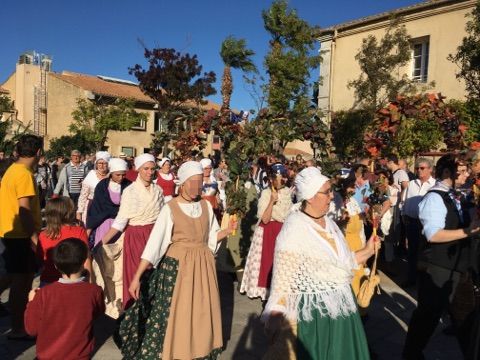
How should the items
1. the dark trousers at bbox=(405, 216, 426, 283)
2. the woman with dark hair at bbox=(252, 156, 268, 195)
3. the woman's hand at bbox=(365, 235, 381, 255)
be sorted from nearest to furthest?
1. the woman's hand at bbox=(365, 235, 381, 255)
2. the woman with dark hair at bbox=(252, 156, 268, 195)
3. the dark trousers at bbox=(405, 216, 426, 283)

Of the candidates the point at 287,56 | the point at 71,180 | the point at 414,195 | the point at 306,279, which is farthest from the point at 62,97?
the point at 306,279

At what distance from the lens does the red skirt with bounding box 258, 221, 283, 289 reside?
5078 mm

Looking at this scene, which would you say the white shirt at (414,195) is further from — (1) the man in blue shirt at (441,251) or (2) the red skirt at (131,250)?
(2) the red skirt at (131,250)

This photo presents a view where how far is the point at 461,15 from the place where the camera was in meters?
15.1

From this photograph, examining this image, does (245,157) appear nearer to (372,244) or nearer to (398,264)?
(372,244)

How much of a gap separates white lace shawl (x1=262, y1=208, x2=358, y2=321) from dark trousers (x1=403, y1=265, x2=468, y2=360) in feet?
3.61

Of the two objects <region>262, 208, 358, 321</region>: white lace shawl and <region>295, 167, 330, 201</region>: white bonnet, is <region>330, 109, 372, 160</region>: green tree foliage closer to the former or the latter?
<region>295, 167, 330, 201</region>: white bonnet

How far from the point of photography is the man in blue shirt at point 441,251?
3420 mm

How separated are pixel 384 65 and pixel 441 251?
47.3 feet

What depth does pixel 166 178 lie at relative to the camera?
769 cm

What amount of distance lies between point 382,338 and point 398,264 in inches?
140

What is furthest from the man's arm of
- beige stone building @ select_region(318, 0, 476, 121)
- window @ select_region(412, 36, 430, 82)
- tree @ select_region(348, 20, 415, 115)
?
window @ select_region(412, 36, 430, 82)

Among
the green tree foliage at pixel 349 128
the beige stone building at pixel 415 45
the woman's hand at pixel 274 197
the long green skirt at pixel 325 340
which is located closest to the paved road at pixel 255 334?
the woman's hand at pixel 274 197

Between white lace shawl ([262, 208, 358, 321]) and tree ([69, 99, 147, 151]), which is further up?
tree ([69, 99, 147, 151])
